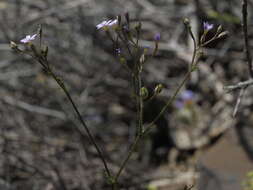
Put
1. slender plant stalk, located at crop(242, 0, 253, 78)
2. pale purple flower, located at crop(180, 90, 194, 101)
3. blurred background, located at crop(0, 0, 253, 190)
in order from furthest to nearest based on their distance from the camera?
1. pale purple flower, located at crop(180, 90, 194, 101)
2. blurred background, located at crop(0, 0, 253, 190)
3. slender plant stalk, located at crop(242, 0, 253, 78)

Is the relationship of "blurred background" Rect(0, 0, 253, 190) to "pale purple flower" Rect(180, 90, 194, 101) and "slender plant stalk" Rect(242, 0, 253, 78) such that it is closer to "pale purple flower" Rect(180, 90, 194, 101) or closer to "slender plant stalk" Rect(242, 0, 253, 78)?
"pale purple flower" Rect(180, 90, 194, 101)

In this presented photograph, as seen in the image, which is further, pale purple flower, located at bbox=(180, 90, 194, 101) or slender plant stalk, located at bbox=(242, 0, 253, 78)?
pale purple flower, located at bbox=(180, 90, 194, 101)

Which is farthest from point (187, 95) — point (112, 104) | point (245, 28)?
point (245, 28)

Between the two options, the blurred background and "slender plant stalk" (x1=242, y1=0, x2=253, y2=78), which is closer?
"slender plant stalk" (x1=242, y1=0, x2=253, y2=78)

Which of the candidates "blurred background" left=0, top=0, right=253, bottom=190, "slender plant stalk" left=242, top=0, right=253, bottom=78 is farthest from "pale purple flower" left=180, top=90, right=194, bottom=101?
"slender plant stalk" left=242, top=0, right=253, bottom=78

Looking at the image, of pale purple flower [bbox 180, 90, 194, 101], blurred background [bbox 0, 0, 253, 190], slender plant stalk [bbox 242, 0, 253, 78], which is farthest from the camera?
pale purple flower [bbox 180, 90, 194, 101]

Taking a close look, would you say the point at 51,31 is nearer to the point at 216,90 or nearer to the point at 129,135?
the point at 129,135

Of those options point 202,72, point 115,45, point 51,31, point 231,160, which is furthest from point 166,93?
point 115,45

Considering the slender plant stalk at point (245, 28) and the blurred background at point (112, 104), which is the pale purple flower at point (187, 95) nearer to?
the blurred background at point (112, 104)

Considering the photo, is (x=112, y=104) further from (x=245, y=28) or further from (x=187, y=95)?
(x=245, y=28)

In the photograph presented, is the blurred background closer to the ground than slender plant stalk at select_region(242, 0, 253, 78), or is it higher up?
closer to the ground
